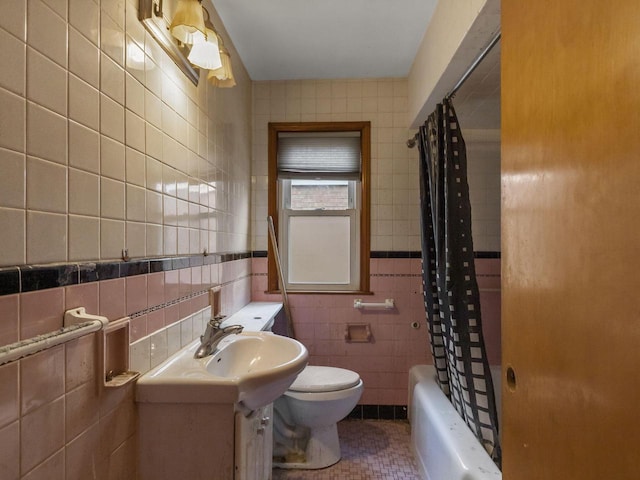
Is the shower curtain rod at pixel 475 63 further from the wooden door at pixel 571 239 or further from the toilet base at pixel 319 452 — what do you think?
the toilet base at pixel 319 452

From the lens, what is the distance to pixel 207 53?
1259 millimetres

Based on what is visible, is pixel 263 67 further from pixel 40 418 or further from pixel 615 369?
pixel 615 369

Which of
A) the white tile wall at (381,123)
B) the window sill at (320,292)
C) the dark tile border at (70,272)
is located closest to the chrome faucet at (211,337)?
the dark tile border at (70,272)

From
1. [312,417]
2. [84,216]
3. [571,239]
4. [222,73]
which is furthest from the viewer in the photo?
[312,417]

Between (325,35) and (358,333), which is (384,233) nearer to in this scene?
(358,333)

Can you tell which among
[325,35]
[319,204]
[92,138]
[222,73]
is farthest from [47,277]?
[319,204]

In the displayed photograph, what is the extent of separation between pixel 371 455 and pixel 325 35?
2295 mm

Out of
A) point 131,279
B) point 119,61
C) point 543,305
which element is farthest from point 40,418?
point 543,305

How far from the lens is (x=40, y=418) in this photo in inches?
26.7

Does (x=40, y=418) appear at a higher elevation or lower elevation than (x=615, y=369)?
lower

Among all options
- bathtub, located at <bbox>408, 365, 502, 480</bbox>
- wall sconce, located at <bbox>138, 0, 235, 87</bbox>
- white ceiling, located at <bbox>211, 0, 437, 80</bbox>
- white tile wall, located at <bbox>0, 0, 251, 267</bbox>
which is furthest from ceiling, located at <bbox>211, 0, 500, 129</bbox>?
bathtub, located at <bbox>408, 365, 502, 480</bbox>

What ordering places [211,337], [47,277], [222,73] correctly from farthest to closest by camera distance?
1. [222,73]
2. [211,337]
3. [47,277]

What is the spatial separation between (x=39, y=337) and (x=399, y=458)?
188 cm

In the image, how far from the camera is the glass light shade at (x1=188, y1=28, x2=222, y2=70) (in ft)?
4.07
